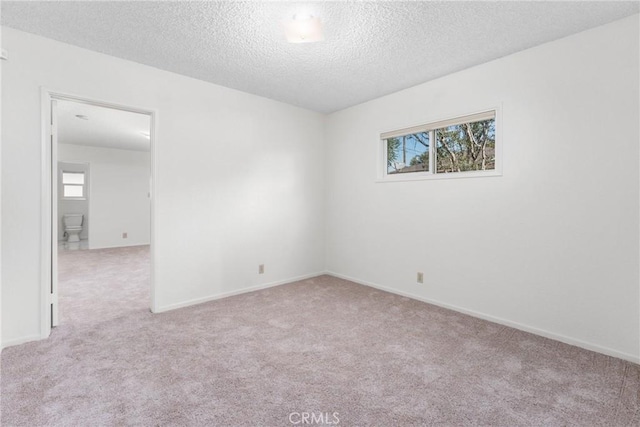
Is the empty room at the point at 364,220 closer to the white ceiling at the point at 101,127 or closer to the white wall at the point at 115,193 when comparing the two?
the white ceiling at the point at 101,127

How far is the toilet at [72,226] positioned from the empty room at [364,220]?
15.4 ft

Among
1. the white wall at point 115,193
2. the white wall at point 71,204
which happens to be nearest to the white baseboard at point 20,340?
the white wall at point 115,193

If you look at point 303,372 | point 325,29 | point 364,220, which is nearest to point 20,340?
point 303,372

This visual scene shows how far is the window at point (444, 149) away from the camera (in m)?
3.07

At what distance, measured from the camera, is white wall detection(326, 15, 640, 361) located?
224 centimetres

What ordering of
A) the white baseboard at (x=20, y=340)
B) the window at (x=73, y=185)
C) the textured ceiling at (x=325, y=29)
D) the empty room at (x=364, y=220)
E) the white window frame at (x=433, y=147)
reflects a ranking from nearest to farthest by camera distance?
the empty room at (x=364, y=220) → the textured ceiling at (x=325, y=29) → the white baseboard at (x=20, y=340) → the white window frame at (x=433, y=147) → the window at (x=73, y=185)

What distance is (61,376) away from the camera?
6.48ft

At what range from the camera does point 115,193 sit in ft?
24.1

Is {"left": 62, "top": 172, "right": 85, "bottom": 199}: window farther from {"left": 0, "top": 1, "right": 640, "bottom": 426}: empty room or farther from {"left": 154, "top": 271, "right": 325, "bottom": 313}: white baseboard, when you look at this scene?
{"left": 154, "top": 271, "right": 325, "bottom": 313}: white baseboard

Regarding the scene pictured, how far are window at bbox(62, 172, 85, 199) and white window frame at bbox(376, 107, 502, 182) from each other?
8.30 m

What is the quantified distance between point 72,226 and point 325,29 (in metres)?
8.46

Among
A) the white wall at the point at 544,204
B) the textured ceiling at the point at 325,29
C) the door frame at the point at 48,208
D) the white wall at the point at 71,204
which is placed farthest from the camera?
the white wall at the point at 71,204

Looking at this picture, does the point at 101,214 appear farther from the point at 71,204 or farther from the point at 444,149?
the point at 444,149

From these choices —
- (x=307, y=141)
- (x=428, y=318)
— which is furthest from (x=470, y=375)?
(x=307, y=141)
